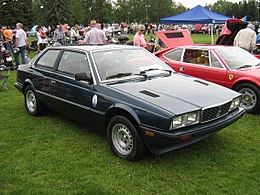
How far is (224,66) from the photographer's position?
20.7 ft

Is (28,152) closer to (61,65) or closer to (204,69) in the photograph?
(61,65)

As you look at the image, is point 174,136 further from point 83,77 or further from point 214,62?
point 214,62

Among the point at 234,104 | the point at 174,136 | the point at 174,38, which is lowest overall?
the point at 174,136

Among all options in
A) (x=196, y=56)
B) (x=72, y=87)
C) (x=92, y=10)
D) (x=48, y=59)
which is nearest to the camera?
(x=72, y=87)

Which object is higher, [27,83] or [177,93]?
[177,93]

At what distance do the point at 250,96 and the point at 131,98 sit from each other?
3.26m

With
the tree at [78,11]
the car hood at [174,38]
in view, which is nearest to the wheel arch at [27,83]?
the car hood at [174,38]

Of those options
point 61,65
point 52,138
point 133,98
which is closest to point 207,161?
point 133,98

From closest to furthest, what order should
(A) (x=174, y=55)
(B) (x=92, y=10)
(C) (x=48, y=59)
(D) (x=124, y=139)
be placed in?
1. (D) (x=124, y=139)
2. (C) (x=48, y=59)
3. (A) (x=174, y=55)
4. (B) (x=92, y=10)

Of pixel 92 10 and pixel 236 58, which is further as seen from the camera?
pixel 92 10

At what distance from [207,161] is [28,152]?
2663 millimetres

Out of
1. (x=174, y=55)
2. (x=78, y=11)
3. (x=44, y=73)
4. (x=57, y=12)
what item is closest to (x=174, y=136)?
(x=44, y=73)

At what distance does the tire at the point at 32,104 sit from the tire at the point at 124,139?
88.8 inches

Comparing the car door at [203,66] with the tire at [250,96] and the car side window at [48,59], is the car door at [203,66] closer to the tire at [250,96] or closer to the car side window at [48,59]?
the tire at [250,96]
